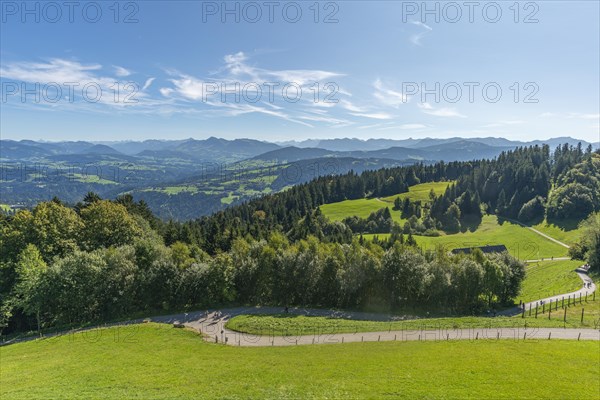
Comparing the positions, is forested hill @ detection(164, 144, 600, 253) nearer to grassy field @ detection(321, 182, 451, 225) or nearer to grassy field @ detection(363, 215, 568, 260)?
grassy field @ detection(321, 182, 451, 225)

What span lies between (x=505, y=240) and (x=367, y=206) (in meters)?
62.3

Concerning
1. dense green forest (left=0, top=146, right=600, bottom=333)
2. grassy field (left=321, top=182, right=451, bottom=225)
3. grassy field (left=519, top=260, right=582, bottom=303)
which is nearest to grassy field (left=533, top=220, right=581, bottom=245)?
grassy field (left=519, top=260, right=582, bottom=303)

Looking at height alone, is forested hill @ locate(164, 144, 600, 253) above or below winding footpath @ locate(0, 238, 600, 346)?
above

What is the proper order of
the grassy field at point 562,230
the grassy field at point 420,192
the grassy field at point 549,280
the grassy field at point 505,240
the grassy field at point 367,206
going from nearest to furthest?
1. the grassy field at point 549,280
2. the grassy field at point 505,240
3. the grassy field at point 562,230
4. the grassy field at point 367,206
5. the grassy field at point 420,192

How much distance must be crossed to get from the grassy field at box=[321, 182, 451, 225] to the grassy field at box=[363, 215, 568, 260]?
2359cm

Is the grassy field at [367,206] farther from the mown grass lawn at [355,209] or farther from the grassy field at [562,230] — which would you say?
the grassy field at [562,230]

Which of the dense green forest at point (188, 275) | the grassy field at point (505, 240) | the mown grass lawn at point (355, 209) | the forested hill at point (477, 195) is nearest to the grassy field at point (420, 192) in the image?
the forested hill at point (477, 195)

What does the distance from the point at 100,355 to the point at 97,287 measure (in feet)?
65.3

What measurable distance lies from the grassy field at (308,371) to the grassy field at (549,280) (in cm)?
3767

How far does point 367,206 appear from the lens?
163250 millimetres

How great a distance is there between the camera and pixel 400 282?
5347 cm

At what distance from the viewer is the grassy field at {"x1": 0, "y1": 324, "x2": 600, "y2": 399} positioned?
76.6 feet

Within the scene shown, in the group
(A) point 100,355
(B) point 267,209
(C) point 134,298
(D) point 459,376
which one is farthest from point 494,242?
(A) point 100,355

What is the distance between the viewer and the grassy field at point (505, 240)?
102000 millimetres
